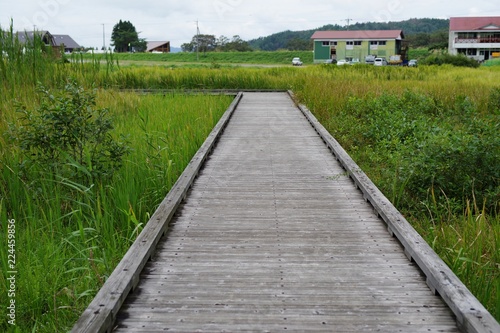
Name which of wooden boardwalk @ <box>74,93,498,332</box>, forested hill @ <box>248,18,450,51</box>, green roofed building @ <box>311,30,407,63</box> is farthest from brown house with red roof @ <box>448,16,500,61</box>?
wooden boardwalk @ <box>74,93,498,332</box>

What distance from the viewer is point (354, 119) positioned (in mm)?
10883

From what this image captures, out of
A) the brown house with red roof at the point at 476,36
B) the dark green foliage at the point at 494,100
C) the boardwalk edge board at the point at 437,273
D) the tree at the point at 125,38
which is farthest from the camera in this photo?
the tree at the point at 125,38

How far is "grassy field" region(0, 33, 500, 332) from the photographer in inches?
144

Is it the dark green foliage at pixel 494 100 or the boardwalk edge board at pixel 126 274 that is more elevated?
the dark green foliage at pixel 494 100

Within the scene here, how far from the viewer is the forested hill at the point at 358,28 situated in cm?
9316

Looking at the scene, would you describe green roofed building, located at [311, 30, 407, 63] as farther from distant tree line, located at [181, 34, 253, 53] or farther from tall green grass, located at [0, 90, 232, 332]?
tall green grass, located at [0, 90, 232, 332]

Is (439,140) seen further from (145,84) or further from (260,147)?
(145,84)

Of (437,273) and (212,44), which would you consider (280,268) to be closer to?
(437,273)

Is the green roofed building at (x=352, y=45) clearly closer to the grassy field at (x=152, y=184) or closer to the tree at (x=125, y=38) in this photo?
the tree at (x=125, y=38)

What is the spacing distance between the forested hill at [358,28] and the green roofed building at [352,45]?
24.3 metres

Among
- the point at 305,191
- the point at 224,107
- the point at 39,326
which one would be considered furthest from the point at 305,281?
the point at 224,107

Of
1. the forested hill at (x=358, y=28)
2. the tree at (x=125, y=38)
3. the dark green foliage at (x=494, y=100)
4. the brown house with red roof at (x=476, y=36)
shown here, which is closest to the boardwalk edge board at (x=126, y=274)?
the dark green foliage at (x=494, y=100)

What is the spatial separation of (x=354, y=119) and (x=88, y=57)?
6.30 metres

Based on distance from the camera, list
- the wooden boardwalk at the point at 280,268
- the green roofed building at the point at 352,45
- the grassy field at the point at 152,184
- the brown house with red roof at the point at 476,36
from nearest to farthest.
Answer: the wooden boardwalk at the point at 280,268, the grassy field at the point at 152,184, the brown house with red roof at the point at 476,36, the green roofed building at the point at 352,45
